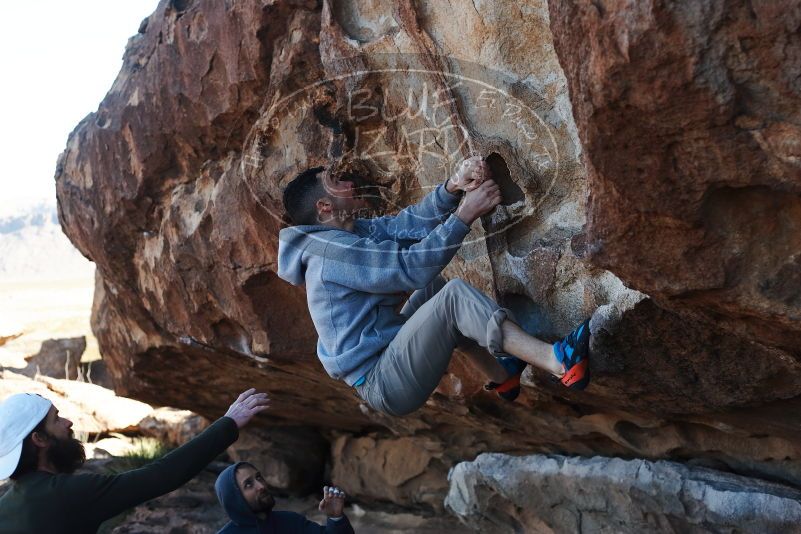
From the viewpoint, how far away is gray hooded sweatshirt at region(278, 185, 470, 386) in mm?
3059

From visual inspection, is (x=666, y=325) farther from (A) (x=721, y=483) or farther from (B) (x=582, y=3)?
(B) (x=582, y=3)

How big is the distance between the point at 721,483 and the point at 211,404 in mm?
4719

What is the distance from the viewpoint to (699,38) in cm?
208

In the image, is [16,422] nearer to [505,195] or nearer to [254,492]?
[254,492]

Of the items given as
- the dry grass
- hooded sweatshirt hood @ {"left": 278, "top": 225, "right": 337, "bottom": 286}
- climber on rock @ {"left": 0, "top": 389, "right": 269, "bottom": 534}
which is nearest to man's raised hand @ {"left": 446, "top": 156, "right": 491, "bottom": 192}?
hooded sweatshirt hood @ {"left": 278, "top": 225, "right": 337, "bottom": 286}

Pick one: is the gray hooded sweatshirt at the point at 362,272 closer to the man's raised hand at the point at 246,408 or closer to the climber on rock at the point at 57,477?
the man's raised hand at the point at 246,408

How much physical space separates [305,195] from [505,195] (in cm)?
81

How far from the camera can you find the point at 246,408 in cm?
335

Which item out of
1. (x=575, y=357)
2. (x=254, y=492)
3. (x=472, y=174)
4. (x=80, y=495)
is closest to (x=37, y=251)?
(x=254, y=492)

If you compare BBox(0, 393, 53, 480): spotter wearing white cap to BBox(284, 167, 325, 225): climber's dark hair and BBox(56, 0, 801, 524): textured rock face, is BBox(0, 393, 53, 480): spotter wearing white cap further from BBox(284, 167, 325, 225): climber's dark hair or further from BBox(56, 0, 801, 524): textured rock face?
BBox(56, 0, 801, 524): textured rock face

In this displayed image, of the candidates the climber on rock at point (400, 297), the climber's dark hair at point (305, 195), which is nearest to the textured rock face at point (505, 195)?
the climber on rock at point (400, 297)

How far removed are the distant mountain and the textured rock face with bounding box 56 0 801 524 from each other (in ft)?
183

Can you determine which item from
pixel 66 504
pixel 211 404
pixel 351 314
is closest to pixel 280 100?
pixel 351 314

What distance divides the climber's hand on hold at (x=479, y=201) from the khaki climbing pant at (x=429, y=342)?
0.24 metres
